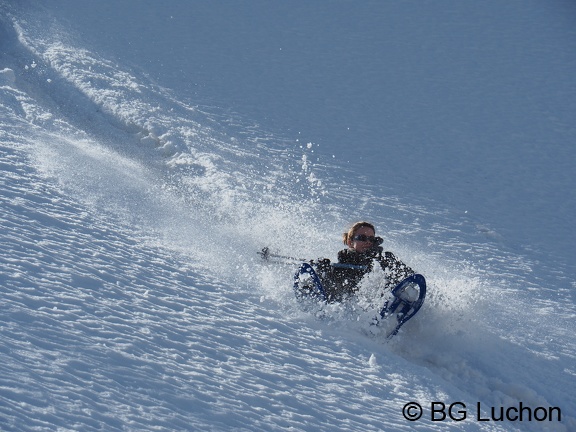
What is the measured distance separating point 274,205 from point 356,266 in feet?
10.5

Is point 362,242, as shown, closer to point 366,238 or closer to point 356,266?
point 366,238

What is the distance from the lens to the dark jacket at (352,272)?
610cm

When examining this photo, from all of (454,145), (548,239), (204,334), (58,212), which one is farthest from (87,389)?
(454,145)

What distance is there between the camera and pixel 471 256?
869 cm

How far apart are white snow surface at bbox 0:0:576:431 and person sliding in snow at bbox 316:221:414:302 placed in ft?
1.24

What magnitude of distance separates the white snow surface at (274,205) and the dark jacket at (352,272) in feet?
1.20

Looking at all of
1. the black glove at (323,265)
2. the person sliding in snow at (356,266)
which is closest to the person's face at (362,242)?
the person sliding in snow at (356,266)

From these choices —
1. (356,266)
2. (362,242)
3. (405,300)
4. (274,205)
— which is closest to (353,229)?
(362,242)

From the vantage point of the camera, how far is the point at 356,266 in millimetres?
6230

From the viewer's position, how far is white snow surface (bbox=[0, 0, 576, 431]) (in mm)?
4121

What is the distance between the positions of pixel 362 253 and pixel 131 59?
1013 cm

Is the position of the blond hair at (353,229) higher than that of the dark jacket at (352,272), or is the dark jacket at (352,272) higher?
the blond hair at (353,229)

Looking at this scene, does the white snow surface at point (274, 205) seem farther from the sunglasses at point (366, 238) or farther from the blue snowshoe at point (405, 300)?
the sunglasses at point (366, 238)

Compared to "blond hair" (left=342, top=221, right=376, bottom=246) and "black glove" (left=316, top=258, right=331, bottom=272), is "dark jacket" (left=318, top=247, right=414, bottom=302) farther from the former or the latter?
"blond hair" (left=342, top=221, right=376, bottom=246)
